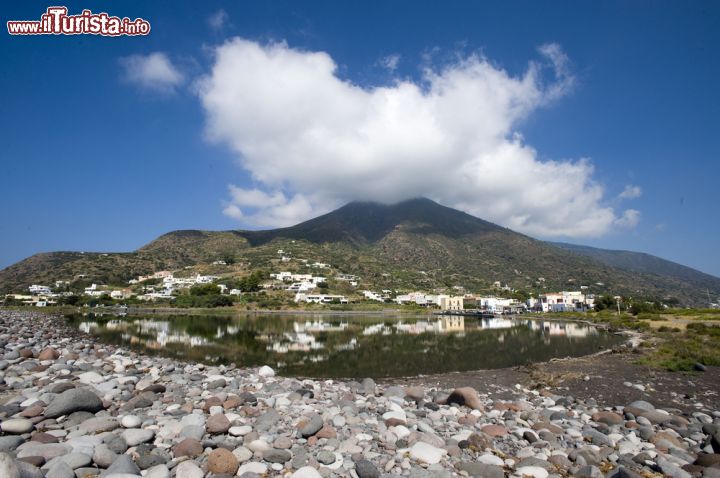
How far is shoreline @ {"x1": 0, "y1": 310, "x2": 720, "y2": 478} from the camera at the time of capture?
534 cm

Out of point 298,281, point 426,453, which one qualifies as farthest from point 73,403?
point 298,281

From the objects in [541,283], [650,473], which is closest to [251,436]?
[650,473]

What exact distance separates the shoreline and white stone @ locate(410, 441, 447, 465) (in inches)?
1.3

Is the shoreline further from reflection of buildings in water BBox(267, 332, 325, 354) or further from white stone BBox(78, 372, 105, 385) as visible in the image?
reflection of buildings in water BBox(267, 332, 325, 354)

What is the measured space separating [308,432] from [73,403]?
4.44 meters

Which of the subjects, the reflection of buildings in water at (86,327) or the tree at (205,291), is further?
the tree at (205,291)

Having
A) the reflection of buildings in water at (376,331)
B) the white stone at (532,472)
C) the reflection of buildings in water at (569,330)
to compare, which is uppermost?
the white stone at (532,472)

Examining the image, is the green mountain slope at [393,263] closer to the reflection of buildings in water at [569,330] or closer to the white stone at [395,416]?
the reflection of buildings in water at [569,330]

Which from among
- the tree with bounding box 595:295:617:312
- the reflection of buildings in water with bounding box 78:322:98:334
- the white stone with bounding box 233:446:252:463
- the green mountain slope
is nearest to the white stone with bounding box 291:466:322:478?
the white stone with bounding box 233:446:252:463

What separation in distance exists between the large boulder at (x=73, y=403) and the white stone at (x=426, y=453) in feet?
19.7

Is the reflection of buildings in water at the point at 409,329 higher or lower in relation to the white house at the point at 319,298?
lower

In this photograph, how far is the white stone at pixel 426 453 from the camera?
5988mm

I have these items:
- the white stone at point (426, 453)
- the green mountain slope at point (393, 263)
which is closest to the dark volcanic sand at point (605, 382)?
the white stone at point (426, 453)

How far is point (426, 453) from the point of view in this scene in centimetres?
612
